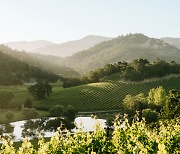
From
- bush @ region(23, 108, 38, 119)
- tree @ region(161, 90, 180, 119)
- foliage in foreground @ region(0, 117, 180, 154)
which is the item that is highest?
foliage in foreground @ region(0, 117, 180, 154)

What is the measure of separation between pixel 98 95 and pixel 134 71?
33283 mm

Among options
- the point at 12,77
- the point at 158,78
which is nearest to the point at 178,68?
the point at 158,78

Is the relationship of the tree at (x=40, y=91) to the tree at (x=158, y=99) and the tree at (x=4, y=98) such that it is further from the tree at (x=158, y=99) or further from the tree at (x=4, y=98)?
the tree at (x=158, y=99)

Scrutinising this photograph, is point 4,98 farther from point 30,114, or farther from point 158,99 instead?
point 158,99

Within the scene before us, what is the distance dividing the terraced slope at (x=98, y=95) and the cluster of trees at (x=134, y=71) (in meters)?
6.61

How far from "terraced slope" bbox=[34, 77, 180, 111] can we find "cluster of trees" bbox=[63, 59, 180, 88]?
21.7ft

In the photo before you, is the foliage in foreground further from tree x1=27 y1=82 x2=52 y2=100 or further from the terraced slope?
tree x1=27 y1=82 x2=52 y2=100

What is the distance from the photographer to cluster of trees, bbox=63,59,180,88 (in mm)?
164475

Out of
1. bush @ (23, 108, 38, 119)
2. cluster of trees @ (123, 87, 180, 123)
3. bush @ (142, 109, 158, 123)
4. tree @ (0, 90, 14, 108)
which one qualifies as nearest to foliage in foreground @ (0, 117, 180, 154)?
cluster of trees @ (123, 87, 180, 123)

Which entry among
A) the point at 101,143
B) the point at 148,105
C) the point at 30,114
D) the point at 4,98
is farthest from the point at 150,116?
the point at 101,143

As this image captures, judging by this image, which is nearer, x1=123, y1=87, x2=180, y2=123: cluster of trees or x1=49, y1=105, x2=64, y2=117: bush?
x1=123, y1=87, x2=180, y2=123: cluster of trees

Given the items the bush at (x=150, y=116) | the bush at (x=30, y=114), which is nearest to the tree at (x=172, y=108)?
the bush at (x=150, y=116)

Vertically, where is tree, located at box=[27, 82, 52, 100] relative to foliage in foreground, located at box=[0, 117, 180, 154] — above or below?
below

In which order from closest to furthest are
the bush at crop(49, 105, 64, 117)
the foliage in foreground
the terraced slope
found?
the foliage in foreground, the bush at crop(49, 105, 64, 117), the terraced slope
